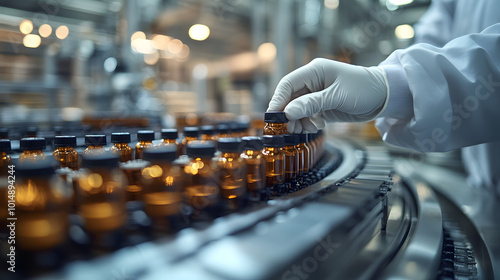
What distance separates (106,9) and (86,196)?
3.51 m

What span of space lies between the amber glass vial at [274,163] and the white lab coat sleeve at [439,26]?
54.6 inches

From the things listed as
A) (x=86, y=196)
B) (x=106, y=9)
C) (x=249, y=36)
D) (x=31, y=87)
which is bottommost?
(x=86, y=196)

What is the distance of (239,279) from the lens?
11.9 inches

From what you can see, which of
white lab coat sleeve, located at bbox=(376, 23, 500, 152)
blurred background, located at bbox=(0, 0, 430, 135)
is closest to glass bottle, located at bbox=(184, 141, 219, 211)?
white lab coat sleeve, located at bbox=(376, 23, 500, 152)

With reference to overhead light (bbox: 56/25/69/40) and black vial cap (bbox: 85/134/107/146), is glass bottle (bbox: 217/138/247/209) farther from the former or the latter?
overhead light (bbox: 56/25/69/40)

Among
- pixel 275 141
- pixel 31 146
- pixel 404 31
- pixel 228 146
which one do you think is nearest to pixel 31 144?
pixel 31 146

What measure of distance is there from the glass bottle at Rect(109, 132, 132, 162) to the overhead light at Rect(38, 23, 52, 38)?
123 inches

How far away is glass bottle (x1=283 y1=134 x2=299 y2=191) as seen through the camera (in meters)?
0.70

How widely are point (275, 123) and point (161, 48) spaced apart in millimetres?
5433

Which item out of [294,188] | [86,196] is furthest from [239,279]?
[294,188]

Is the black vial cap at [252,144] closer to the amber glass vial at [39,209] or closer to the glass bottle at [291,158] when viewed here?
the glass bottle at [291,158]

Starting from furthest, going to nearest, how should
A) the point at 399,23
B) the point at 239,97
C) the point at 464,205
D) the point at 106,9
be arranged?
the point at 239,97 < the point at 399,23 < the point at 106,9 < the point at 464,205

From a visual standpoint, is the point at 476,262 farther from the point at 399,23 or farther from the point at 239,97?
the point at 399,23

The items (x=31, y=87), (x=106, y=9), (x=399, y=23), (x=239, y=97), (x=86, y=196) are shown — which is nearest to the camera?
(x=86, y=196)
